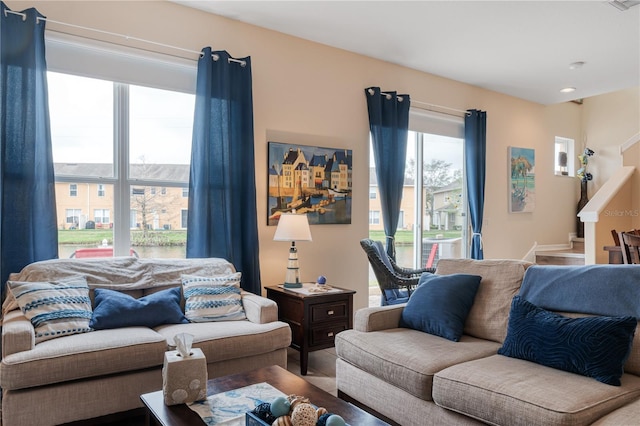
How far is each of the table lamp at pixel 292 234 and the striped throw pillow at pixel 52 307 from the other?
1504mm

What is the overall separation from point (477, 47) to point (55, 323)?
428cm

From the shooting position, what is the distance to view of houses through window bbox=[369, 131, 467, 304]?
5426mm

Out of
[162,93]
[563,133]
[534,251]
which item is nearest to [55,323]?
[162,93]

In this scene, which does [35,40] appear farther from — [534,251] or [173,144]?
[534,251]

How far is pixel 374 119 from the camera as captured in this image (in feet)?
15.7

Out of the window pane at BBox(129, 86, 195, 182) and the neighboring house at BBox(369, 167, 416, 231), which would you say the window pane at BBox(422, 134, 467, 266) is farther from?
the window pane at BBox(129, 86, 195, 182)

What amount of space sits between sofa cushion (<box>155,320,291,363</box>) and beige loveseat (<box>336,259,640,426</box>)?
1.52 feet

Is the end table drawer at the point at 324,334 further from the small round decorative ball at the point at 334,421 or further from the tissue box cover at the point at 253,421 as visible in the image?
the small round decorative ball at the point at 334,421

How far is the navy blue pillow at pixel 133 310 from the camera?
2.79 m

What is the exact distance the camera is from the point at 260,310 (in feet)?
10.2

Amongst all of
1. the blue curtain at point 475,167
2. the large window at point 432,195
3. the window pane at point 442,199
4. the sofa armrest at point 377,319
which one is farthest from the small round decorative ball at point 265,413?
the blue curtain at point 475,167

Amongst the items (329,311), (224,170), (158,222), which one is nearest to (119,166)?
(158,222)

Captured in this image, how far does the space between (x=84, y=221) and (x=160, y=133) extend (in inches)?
35.6

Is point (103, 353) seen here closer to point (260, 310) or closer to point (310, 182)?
point (260, 310)
